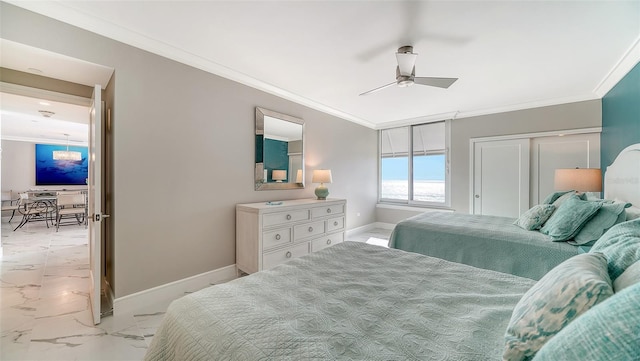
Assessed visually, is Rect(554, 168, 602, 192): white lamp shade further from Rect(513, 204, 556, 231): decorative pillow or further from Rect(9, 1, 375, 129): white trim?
Rect(9, 1, 375, 129): white trim

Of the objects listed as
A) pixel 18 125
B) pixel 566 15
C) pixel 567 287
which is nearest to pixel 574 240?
pixel 566 15

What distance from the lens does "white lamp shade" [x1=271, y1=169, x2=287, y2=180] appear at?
358 centimetres

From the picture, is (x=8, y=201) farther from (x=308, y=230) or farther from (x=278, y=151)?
(x=308, y=230)

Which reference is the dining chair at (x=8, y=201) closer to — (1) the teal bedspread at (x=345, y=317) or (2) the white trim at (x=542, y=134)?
(1) the teal bedspread at (x=345, y=317)

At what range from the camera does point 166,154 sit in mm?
2496

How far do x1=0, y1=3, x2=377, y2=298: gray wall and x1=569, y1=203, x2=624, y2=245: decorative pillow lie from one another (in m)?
3.27

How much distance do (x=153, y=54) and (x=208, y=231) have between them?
189cm

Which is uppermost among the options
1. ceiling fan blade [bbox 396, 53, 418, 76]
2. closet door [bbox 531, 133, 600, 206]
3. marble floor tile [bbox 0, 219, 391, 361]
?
ceiling fan blade [bbox 396, 53, 418, 76]

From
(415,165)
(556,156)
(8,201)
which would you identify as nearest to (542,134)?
(556,156)

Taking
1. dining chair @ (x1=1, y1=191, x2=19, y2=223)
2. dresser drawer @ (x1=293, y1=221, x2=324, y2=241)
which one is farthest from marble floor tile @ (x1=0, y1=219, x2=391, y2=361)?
dining chair @ (x1=1, y1=191, x2=19, y2=223)

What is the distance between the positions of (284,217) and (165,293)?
4.64ft

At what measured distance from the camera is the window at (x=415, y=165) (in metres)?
5.20

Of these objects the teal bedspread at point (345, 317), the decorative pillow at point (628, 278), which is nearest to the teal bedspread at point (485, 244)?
the teal bedspread at point (345, 317)

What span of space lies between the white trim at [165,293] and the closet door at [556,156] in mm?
5036
